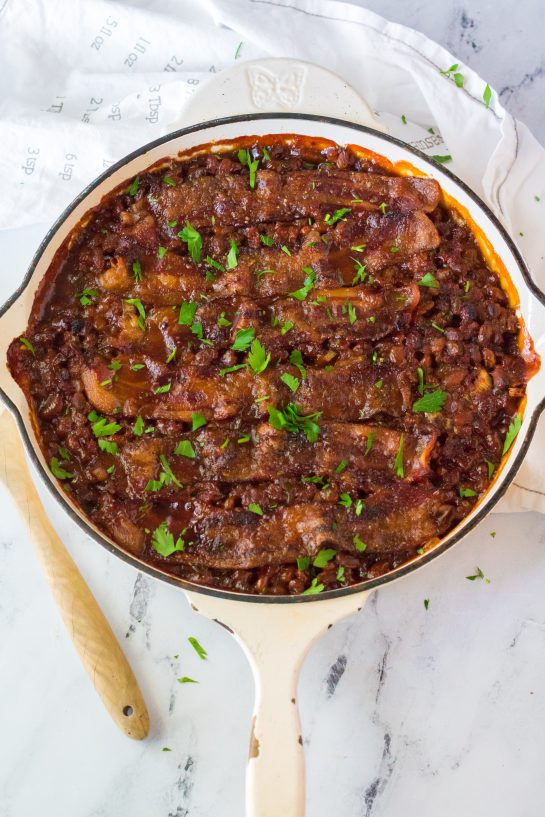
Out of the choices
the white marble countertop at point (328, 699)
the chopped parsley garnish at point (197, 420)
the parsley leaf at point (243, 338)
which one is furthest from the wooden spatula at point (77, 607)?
the parsley leaf at point (243, 338)

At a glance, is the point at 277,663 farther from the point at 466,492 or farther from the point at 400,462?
the point at 466,492

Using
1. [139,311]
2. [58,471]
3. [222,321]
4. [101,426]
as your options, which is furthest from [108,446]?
[222,321]

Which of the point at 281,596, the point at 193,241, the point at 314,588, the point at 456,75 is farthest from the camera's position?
the point at 456,75

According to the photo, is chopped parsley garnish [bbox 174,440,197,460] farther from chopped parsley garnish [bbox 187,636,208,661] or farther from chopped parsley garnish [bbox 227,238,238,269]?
chopped parsley garnish [bbox 187,636,208,661]

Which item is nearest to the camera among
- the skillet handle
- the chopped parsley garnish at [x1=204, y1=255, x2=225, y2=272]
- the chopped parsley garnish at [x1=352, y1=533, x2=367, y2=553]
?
the skillet handle

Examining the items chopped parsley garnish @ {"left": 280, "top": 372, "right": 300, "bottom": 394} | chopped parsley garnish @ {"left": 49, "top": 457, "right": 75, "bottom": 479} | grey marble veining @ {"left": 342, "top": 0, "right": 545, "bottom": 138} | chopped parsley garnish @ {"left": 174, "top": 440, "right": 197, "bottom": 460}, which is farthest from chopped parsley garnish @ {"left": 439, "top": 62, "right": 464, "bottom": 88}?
chopped parsley garnish @ {"left": 49, "top": 457, "right": 75, "bottom": 479}

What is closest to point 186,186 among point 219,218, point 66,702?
point 219,218
